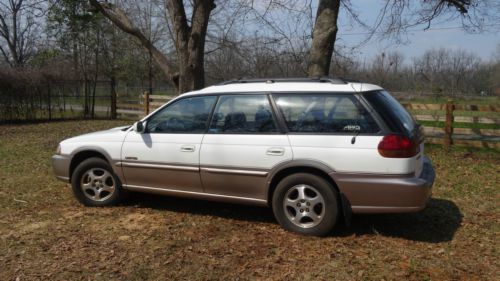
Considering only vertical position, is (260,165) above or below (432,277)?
above

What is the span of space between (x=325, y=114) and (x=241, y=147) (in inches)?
37.8

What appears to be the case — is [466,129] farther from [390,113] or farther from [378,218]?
[390,113]

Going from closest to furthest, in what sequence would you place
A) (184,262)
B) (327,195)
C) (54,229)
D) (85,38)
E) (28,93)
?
(184,262), (327,195), (54,229), (28,93), (85,38)

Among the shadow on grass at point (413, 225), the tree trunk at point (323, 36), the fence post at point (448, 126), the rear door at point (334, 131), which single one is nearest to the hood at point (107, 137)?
the rear door at point (334, 131)

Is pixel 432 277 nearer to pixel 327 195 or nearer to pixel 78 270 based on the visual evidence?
pixel 327 195

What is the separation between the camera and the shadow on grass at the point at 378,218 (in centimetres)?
493

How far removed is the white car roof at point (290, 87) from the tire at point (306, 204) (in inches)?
36.2

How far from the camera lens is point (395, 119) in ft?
14.9

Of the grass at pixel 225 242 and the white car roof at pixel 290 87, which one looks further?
the white car roof at pixel 290 87

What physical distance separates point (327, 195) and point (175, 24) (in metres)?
7.19

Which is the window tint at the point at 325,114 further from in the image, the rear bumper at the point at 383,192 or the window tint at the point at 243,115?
the rear bumper at the point at 383,192

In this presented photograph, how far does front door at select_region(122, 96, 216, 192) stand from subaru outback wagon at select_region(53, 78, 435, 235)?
1 cm

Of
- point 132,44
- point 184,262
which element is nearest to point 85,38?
point 132,44

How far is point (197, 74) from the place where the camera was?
1036 centimetres
